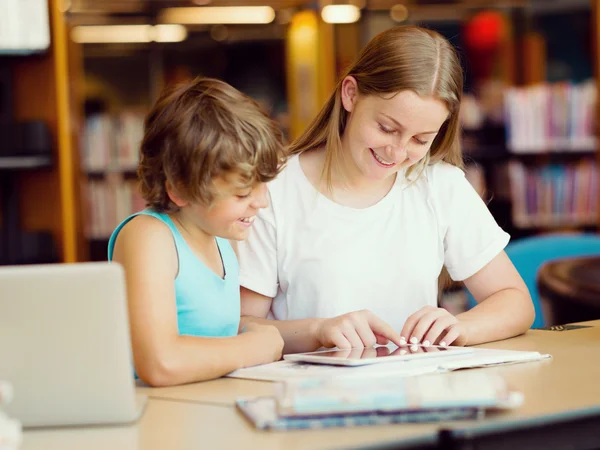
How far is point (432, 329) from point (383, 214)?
1.36 feet

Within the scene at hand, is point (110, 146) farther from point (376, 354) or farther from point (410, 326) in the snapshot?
point (376, 354)

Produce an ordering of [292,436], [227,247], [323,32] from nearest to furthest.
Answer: [292,436] → [227,247] → [323,32]

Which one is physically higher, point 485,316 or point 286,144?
point 286,144

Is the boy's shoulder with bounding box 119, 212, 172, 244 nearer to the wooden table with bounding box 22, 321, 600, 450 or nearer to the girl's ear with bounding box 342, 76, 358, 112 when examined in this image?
the wooden table with bounding box 22, 321, 600, 450

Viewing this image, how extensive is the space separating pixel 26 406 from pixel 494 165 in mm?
4337

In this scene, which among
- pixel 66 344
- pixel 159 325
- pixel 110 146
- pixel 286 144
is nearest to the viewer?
pixel 66 344

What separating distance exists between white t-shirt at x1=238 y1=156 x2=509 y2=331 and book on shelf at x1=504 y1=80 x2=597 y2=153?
326cm

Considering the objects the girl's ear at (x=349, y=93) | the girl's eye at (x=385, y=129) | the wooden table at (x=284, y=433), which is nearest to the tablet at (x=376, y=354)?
the wooden table at (x=284, y=433)

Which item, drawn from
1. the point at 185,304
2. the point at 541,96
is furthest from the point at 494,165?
the point at 185,304

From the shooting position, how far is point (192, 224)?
4.65ft

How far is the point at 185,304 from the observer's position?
1.39 m

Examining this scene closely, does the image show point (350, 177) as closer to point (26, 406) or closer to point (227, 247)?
point (227, 247)

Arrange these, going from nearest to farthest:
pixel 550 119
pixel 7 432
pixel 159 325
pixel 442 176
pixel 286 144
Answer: pixel 7 432 < pixel 159 325 < pixel 286 144 < pixel 442 176 < pixel 550 119

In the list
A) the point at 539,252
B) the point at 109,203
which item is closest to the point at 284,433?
the point at 539,252
